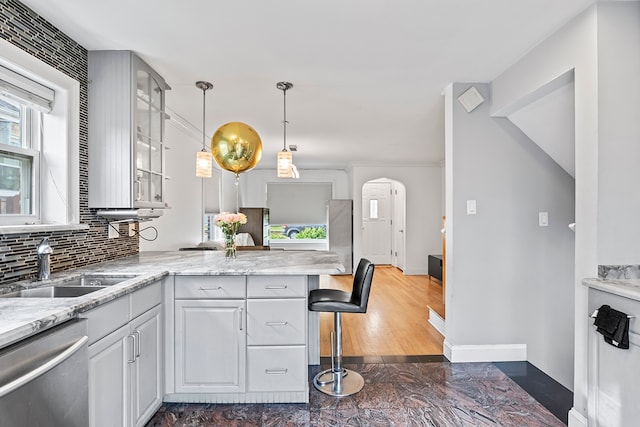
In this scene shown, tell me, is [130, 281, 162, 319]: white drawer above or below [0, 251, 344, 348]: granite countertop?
below

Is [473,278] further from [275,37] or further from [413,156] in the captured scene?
[413,156]

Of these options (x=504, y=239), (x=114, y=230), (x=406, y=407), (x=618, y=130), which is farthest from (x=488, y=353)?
(x=114, y=230)

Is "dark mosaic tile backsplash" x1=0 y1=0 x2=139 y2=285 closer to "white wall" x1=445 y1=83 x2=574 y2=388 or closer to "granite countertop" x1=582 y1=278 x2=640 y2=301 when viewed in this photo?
"white wall" x1=445 y1=83 x2=574 y2=388

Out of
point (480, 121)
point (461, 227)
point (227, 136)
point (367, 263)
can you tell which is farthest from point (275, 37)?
point (461, 227)

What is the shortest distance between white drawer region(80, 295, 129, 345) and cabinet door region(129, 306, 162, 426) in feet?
0.40

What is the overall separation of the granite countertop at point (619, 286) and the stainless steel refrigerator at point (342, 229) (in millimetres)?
5604

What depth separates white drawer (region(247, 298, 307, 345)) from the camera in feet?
7.47

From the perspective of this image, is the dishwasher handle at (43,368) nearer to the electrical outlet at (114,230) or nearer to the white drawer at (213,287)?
the white drawer at (213,287)

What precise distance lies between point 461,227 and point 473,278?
1.46ft

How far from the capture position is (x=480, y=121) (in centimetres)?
305

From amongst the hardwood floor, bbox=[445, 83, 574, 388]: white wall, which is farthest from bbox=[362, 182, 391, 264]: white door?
bbox=[445, 83, 574, 388]: white wall

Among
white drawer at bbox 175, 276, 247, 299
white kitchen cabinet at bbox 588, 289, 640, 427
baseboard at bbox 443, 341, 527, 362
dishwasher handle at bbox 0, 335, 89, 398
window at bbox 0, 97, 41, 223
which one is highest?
window at bbox 0, 97, 41, 223

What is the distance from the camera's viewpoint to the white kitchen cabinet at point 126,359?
5.26 feet

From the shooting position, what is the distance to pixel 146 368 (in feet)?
6.72
